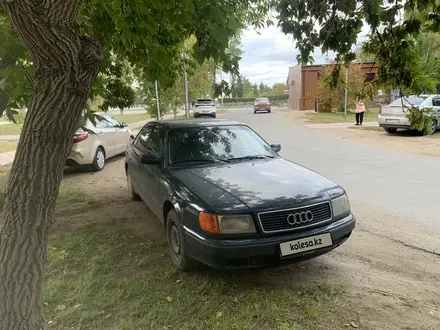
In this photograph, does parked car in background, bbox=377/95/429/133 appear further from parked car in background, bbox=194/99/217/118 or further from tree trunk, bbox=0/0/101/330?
parked car in background, bbox=194/99/217/118

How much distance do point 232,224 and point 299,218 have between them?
62cm

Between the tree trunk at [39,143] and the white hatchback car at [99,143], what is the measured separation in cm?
611

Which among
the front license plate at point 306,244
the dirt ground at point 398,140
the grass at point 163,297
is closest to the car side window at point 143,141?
the grass at point 163,297

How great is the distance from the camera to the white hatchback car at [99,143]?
8.79m

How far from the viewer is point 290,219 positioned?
3.20m

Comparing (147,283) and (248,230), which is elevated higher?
(248,230)

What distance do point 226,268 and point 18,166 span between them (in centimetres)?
187

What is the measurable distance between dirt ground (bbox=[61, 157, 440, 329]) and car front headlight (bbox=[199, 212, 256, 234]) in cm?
72

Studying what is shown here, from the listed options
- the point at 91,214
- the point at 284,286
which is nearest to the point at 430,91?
the point at 284,286

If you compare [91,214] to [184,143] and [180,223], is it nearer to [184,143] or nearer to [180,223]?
[184,143]

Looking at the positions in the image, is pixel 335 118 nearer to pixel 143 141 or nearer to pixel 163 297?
pixel 143 141

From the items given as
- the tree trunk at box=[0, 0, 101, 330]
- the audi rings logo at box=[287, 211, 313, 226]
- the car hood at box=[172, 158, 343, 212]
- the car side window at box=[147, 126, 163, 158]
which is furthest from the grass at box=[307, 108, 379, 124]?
the tree trunk at box=[0, 0, 101, 330]

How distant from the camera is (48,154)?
6.32 feet

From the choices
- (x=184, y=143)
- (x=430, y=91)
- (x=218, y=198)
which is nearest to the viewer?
(x=430, y=91)
